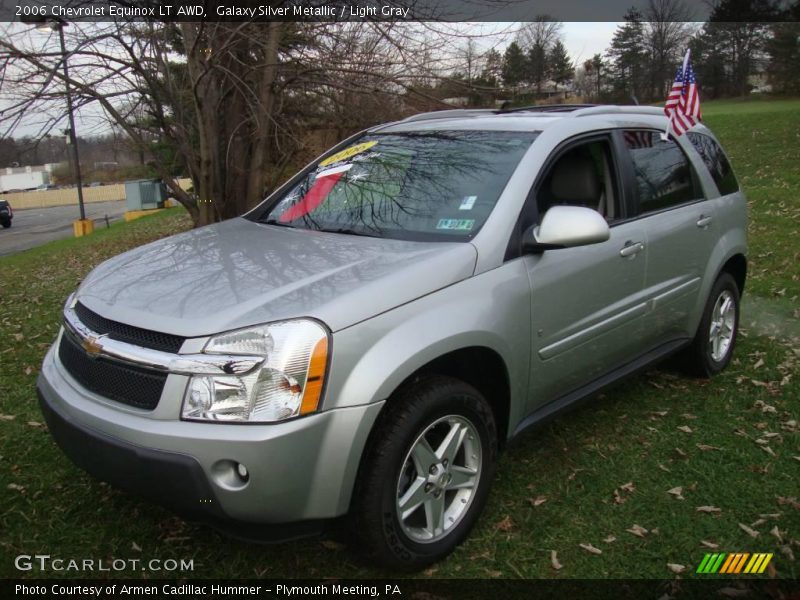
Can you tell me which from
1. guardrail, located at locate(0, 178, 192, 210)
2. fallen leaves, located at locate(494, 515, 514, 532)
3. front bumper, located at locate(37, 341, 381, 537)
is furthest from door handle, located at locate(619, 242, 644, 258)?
guardrail, located at locate(0, 178, 192, 210)

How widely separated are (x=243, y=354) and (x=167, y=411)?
0.33 meters

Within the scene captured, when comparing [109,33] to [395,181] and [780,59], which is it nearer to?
[395,181]

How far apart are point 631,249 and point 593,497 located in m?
1.31

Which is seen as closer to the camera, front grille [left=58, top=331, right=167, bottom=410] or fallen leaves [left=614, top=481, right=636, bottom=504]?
front grille [left=58, top=331, right=167, bottom=410]

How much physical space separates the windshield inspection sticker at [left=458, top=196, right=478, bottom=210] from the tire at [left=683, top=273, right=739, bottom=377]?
84.7 inches

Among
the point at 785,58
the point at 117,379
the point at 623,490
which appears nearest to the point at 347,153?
the point at 117,379

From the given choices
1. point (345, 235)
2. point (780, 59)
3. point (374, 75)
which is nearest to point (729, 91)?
point (780, 59)

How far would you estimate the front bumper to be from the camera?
2.37 m

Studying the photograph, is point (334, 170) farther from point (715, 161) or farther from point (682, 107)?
point (715, 161)

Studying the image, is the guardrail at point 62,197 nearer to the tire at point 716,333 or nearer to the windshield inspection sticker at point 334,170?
the windshield inspection sticker at point 334,170

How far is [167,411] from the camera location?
2455mm

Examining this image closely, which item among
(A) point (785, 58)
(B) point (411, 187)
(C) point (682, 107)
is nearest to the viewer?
(B) point (411, 187)

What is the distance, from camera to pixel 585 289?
3486 millimetres
